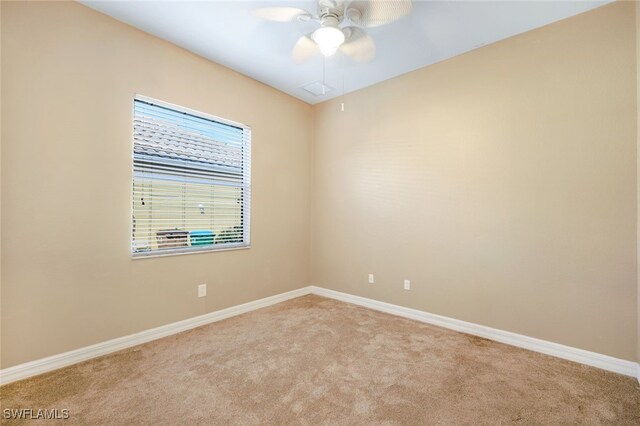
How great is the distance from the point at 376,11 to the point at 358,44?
0.47 m

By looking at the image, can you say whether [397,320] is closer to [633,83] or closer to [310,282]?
[310,282]

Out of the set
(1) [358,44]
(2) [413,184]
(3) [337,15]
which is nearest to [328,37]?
(3) [337,15]

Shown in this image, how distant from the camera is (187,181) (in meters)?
2.97

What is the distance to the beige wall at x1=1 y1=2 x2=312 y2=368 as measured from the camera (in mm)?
2023

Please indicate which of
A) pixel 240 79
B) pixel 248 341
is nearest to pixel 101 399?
pixel 248 341

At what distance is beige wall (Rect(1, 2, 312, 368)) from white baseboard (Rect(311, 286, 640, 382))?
196 cm

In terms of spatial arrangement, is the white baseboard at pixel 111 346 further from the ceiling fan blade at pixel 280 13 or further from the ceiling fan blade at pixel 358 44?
the ceiling fan blade at pixel 358 44

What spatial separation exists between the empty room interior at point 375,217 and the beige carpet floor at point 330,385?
19mm

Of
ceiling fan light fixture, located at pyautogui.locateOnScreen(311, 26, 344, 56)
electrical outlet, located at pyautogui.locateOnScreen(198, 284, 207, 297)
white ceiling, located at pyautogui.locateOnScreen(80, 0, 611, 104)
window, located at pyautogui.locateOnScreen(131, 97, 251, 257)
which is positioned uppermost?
white ceiling, located at pyautogui.locateOnScreen(80, 0, 611, 104)

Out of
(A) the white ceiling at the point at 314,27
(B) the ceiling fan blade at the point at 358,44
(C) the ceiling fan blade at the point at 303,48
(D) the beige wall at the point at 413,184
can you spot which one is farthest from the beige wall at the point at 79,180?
(B) the ceiling fan blade at the point at 358,44

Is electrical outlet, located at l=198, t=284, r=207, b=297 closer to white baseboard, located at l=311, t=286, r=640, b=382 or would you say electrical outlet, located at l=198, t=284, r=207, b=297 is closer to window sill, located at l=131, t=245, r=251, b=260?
window sill, located at l=131, t=245, r=251, b=260

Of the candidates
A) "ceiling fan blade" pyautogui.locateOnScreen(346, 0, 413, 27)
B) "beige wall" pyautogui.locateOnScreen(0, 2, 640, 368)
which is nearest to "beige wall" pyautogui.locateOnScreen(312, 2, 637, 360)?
"beige wall" pyautogui.locateOnScreen(0, 2, 640, 368)

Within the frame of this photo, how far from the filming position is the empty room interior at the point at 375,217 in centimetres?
197

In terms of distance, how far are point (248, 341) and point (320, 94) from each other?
3.16 m
